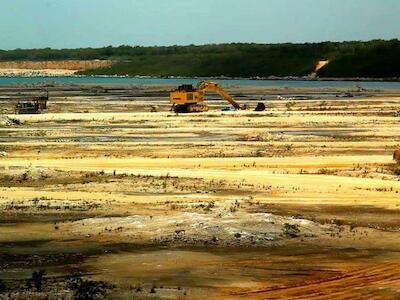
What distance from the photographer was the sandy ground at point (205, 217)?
51.4 feet

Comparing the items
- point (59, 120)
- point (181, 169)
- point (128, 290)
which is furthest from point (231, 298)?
point (59, 120)

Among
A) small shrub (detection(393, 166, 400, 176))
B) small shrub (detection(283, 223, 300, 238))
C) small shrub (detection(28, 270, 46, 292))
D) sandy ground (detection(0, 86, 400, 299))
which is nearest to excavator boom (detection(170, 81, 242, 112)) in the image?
sandy ground (detection(0, 86, 400, 299))

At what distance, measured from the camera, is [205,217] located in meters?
20.9

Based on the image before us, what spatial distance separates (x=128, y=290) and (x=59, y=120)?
179 feet

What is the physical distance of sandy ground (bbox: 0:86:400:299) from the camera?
15656mm

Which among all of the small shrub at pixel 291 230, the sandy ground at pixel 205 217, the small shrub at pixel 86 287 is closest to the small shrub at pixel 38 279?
the sandy ground at pixel 205 217

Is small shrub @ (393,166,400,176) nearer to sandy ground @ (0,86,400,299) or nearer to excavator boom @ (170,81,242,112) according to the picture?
sandy ground @ (0,86,400,299)

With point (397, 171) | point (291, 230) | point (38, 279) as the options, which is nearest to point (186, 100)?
point (397, 171)

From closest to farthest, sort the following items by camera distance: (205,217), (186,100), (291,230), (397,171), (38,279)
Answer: (38,279) < (291,230) < (205,217) < (397,171) < (186,100)

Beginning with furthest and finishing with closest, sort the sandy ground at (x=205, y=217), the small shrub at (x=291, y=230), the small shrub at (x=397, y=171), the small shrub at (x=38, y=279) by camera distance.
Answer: the small shrub at (x=397, y=171), the small shrub at (x=291, y=230), the sandy ground at (x=205, y=217), the small shrub at (x=38, y=279)

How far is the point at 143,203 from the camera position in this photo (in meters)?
24.5

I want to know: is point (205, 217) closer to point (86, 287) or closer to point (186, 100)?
point (86, 287)

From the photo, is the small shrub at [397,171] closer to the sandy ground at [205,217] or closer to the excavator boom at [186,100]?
the sandy ground at [205,217]

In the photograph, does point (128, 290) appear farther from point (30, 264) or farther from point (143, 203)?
point (143, 203)
